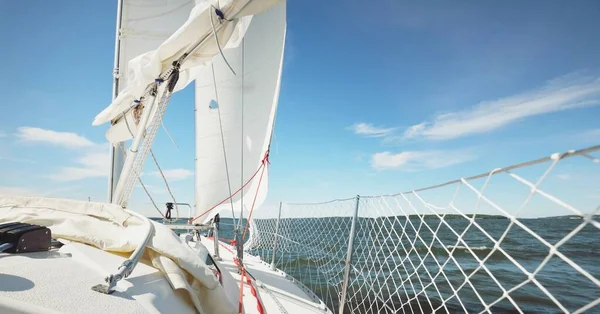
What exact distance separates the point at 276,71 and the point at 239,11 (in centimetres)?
189

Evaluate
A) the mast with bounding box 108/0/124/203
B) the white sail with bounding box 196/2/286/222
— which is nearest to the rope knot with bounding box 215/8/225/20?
the white sail with bounding box 196/2/286/222

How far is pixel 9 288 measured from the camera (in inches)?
34.4

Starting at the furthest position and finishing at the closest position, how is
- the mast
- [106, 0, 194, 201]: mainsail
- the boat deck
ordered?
[106, 0, 194, 201]: mainsail, the mast, the boat deck

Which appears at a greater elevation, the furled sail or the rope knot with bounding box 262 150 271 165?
the furled sail

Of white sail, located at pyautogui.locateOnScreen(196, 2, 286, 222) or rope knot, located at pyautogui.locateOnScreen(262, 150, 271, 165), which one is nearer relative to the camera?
rope knot, located at pyautogui.locateOnScreen(262, 150, 271, 165)

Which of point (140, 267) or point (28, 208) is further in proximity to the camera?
point (28, 208)

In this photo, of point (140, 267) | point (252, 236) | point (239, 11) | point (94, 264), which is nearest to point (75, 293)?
point (94, 264)

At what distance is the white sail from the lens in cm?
478

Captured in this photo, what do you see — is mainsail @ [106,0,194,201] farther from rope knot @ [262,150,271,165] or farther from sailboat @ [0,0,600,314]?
rope knot @ [262,150,271,165]

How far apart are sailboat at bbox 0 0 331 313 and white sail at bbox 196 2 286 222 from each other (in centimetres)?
2

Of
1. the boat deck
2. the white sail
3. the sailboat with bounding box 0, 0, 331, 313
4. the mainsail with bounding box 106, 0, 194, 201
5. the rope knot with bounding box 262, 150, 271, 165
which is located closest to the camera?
the sailboat with bounding box 0, 0, 331, 313

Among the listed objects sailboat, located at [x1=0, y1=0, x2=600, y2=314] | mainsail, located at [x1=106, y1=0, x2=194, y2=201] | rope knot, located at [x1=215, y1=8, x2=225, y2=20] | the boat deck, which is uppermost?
mainsail, located at [x1=106, y1=0, x2=194, y2=201]

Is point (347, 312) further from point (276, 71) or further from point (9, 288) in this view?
point (9, 288)

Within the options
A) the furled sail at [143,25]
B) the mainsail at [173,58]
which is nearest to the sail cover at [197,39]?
the mainsail at [173,58]
